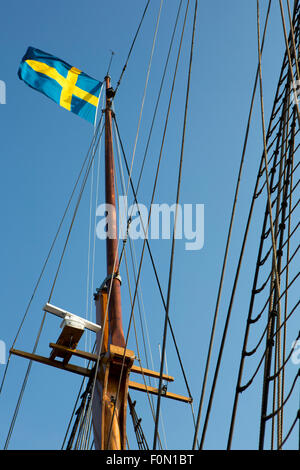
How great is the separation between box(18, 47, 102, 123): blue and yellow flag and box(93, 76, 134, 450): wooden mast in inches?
125

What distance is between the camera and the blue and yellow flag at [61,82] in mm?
12020

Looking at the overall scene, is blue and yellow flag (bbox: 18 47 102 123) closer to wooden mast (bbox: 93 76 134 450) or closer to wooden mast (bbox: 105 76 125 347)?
wooden mast (bbox: 105 76 125 347)

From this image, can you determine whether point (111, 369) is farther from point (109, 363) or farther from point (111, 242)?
point (111, 242)

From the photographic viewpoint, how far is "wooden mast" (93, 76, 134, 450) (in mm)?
7367

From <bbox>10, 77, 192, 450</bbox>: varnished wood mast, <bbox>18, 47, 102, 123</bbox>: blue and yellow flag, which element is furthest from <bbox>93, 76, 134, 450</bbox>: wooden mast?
<bbox>18, 47, 102, 123</bbox>: blue and yellow flag

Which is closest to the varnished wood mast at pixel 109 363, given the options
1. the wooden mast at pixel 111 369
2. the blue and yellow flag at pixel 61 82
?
the wooden mast at pixel 111 369

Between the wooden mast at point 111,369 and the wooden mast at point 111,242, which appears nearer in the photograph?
the wooden mast at point 111,369

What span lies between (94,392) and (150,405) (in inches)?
46.2

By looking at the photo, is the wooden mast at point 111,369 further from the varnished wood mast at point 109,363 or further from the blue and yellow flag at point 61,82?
the blue and yellow flag at point 61,82

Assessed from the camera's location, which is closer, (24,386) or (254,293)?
(254,293)

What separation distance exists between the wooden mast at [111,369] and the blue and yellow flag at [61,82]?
10.4ft
